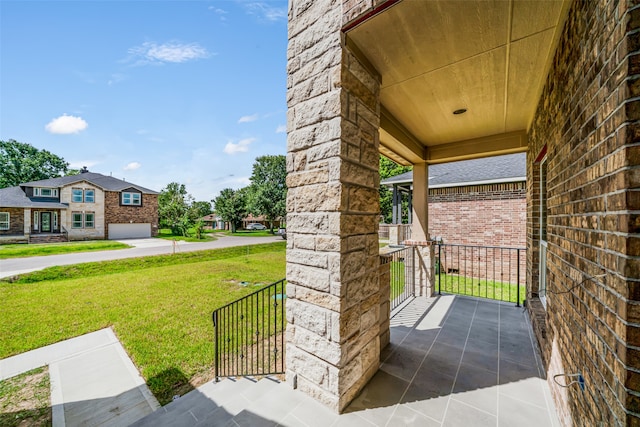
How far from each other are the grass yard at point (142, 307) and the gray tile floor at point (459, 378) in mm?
2867

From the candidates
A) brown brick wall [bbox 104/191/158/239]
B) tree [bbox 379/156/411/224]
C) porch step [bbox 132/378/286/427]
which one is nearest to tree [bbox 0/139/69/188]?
brown brick wall [bbox 104/191/158/239]

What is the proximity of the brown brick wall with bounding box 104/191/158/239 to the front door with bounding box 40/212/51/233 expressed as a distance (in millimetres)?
3586

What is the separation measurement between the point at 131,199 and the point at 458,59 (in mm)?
26152

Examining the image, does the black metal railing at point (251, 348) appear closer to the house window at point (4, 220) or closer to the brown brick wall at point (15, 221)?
the brown brick wall at point (15, 221)

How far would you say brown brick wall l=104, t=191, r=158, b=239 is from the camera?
20.2 m

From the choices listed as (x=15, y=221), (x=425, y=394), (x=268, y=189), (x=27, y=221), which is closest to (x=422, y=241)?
(x=425, y=394)

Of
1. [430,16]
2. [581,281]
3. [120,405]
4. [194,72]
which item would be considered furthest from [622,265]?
[194,72]

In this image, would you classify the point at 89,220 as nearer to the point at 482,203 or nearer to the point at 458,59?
the point at 458,59

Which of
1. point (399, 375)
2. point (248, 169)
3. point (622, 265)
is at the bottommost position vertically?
point (399, 375)

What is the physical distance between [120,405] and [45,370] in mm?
1924

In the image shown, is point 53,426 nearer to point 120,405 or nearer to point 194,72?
point 120,405

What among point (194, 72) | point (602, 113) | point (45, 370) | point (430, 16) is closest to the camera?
point (602, 113)

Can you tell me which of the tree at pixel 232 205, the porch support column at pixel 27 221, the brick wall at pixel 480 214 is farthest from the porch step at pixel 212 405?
the tree at pixel 232 205

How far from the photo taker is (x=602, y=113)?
1.05 meters
